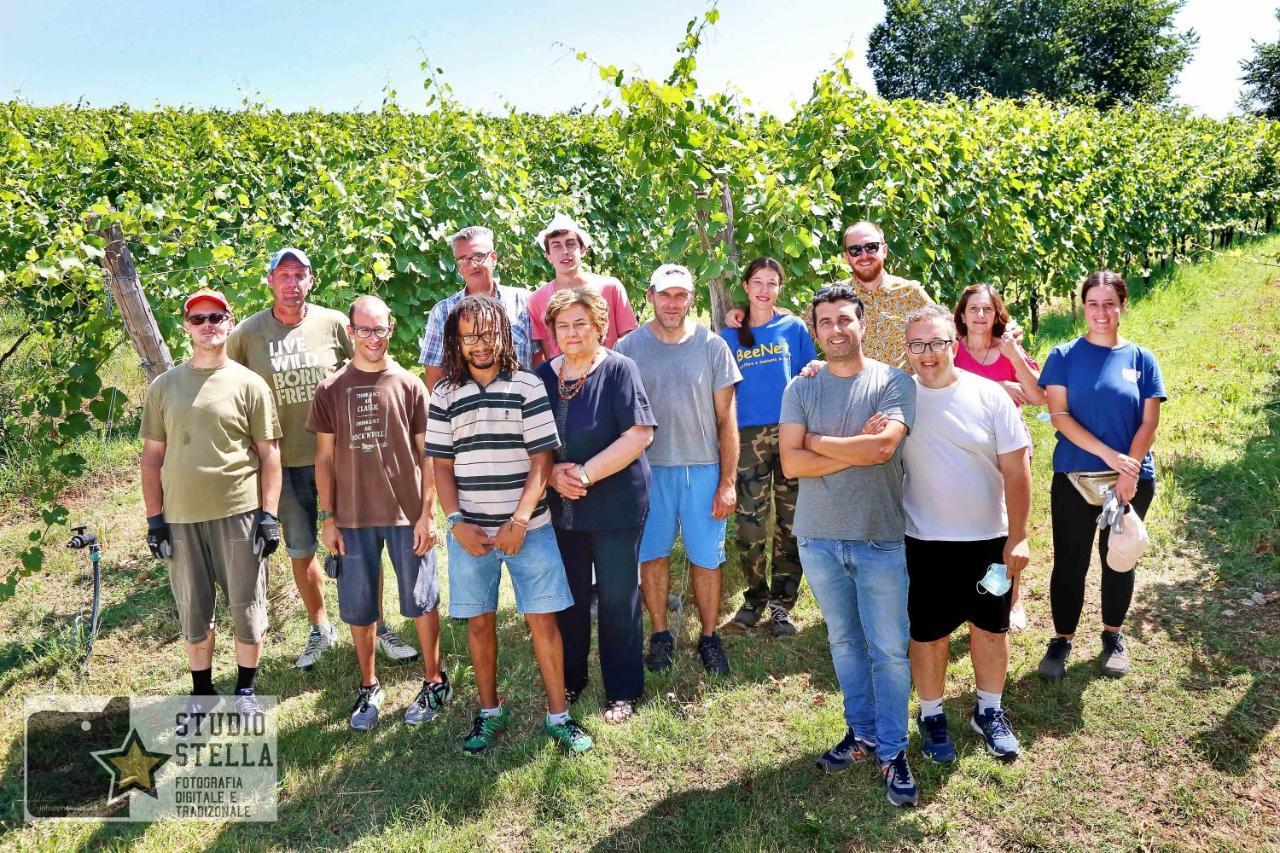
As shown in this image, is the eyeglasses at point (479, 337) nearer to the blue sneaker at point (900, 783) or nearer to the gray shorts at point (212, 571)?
the gray shorts at point (212, 571)

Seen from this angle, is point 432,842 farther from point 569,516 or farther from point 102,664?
point 102,664

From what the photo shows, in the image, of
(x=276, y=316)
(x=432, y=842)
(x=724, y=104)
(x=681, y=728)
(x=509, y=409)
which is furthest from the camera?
(x=724, y=104)

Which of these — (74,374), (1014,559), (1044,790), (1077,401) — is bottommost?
(1044,790)

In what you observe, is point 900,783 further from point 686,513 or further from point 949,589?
point 686,513

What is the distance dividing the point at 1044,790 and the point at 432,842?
2.13m

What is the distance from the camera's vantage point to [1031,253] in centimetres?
824

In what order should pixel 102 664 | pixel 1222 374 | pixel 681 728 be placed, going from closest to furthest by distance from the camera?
1. pixel 681 728
2. pixel 102 664
3. pixel 1222 374

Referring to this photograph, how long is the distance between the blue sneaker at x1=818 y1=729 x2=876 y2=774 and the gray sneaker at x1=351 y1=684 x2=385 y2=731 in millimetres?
1875

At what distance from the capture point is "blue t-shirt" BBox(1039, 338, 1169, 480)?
11.0 feet

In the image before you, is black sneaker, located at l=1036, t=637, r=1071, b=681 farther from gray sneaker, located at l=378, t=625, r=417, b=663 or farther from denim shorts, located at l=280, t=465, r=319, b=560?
denim shorts, located at l=280, t=465, r=319, b=560

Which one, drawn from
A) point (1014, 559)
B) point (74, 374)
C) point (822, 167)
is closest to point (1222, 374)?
point (822, 167)

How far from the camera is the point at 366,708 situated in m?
3.54

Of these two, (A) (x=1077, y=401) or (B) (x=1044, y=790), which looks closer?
(B) (x=1044, y=790)

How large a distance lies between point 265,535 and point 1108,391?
354cm
